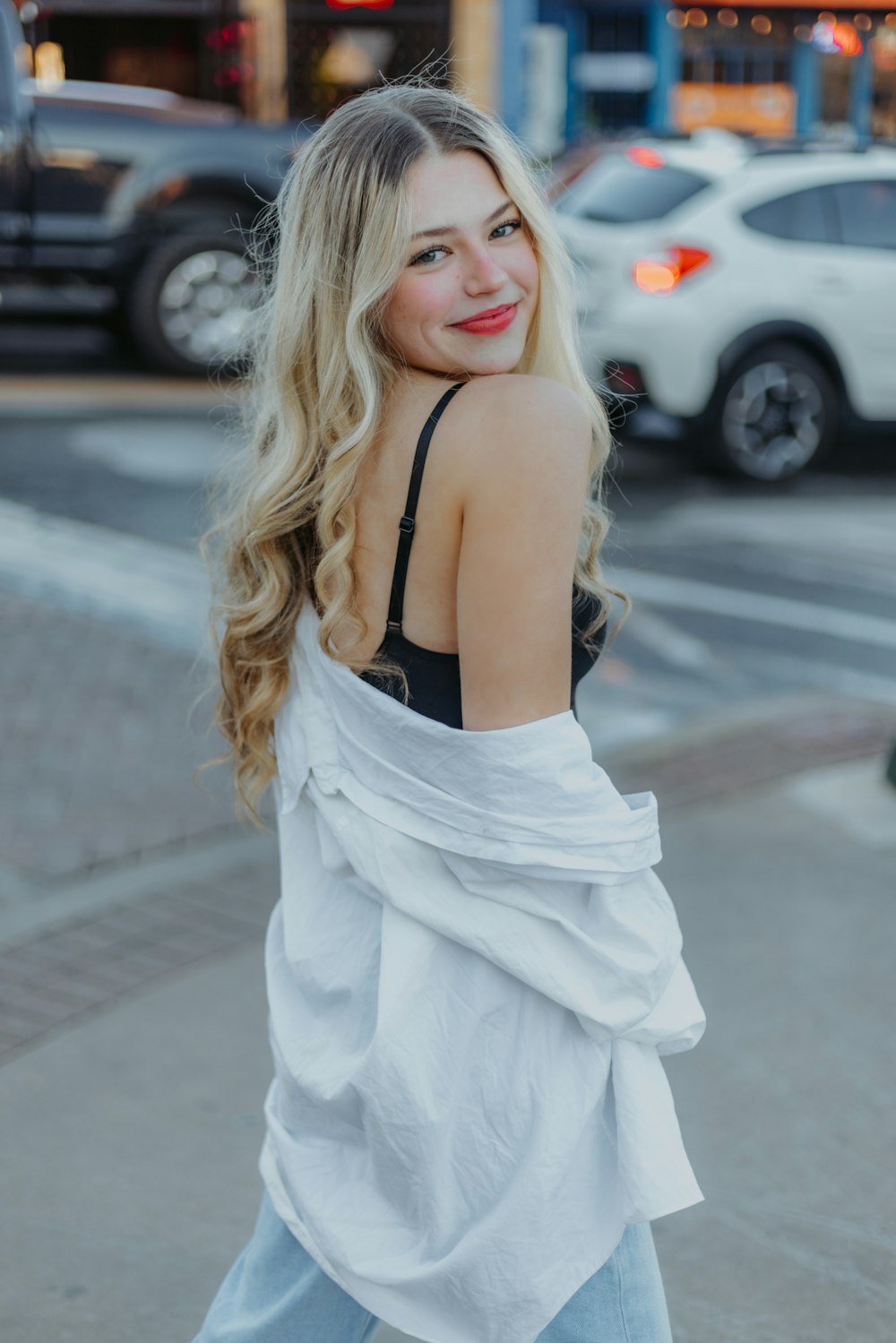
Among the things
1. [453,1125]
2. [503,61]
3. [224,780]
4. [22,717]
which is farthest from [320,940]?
[503,61]

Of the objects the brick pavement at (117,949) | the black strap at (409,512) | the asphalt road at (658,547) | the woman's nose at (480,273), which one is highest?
the woman's nose at (480,273)

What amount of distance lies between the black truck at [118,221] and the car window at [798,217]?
362 centimetres

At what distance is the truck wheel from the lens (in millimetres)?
11211

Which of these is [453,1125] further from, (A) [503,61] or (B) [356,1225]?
(A) [503,61]

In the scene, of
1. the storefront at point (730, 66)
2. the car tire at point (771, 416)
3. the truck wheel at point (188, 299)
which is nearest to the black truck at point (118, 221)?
the truck wheel at point (188, 299)

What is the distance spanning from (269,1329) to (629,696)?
396 cm

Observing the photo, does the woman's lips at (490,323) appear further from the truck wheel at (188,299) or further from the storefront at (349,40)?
the storefront at (349,40)

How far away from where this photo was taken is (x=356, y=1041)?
1.91 m

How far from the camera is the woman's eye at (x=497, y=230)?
182cm

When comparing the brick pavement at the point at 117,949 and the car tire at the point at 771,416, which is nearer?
the brick pavement at the point at 117,949

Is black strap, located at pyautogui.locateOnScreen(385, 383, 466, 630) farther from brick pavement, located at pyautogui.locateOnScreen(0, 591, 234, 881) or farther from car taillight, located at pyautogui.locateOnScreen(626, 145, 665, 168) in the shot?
car taillight, located at pyautogui.locateOnScreen(626, 145, 665, 168)

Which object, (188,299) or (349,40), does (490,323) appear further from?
(349,40)

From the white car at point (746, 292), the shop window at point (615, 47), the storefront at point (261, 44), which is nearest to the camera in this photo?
the white car at point (746, 292)

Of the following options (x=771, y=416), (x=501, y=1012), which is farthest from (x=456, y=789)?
(x=771, y=416)
